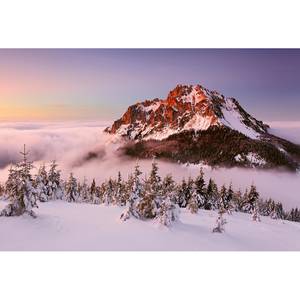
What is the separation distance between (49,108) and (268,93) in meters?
8.67

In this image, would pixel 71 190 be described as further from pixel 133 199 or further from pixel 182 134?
pixel 133 199

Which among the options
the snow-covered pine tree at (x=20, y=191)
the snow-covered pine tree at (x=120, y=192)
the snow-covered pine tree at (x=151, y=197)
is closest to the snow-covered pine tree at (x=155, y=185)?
the snow-covered pine tree at (x=151, y=197)

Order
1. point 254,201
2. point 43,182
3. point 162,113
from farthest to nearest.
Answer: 1. point 43,182
2. point 254,201
3. point 162,113

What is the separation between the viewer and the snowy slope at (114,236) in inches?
366

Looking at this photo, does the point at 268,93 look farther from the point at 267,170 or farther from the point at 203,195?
the point at 203,195

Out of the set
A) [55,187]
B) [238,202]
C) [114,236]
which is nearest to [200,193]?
[238,202]

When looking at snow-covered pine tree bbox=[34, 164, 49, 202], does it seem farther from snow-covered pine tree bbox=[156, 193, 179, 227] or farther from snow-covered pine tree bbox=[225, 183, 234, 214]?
snow-covered pine tree bbox=[225, 183, 234, 214]

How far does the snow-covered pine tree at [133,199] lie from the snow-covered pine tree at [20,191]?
3118mm

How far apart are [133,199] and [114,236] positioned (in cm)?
158

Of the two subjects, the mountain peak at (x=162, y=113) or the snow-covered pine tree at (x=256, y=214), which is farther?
the snow-covered pine tree at (x=256, y=214)

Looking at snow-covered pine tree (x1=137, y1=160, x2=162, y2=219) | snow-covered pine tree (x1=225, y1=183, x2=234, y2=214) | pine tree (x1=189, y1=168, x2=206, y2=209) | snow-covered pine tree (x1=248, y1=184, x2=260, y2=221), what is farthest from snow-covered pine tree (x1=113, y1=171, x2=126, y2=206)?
snow-covered pine tree (x1=248, y1=184, x2=260, y2=221)

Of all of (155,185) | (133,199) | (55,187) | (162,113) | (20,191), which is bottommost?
(55,187)

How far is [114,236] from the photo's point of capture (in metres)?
9.86

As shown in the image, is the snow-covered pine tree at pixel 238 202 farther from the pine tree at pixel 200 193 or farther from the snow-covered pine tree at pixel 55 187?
the snow-covered pine tree at pixel 55 187
